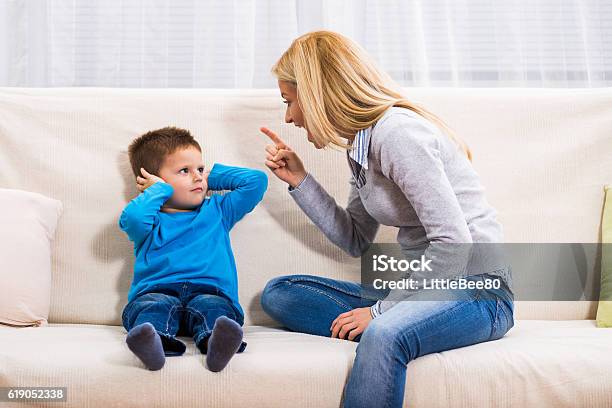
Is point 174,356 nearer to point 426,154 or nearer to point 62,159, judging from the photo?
point 426,154

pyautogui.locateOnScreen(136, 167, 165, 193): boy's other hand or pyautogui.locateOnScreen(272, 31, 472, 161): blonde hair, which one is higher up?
pyautogui.locateOnScreen(272, 31, 472, 161): blonde hair

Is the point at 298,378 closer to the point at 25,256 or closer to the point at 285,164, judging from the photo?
the point at 285,164

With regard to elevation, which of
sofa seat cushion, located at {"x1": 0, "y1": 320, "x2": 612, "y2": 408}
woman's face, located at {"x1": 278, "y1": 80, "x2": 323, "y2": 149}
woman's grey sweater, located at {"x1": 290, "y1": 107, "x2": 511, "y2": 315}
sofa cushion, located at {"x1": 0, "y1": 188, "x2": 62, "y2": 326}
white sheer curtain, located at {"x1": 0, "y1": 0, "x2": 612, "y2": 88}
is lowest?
sofa seat cushion, located at {"x1": 0, "y1": 320, "x2": 612, "y2": 408}

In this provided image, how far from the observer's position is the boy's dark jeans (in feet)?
4.49

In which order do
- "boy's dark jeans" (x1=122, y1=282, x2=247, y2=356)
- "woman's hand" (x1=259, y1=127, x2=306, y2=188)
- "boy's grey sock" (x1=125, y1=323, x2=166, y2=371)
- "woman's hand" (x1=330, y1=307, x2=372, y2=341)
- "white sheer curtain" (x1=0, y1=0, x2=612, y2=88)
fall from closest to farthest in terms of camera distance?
"boy's grey sock" (x1=125, y1=323, x2=166, y2=371) → "boy's dark jeans" (x1=122, y1=282, x2=247, y2=356) → "woman's hand" (x1=330, y1=307, x2=372, y2=341) → "woman's hand" (x1=259, y1=127, x2=306, y2=188) → "white sheer curtain" (x1=0, y1=0, x2=612, y2=88)

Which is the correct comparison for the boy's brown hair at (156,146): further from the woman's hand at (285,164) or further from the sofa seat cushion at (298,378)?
the sofa seat cushion at (298,378)

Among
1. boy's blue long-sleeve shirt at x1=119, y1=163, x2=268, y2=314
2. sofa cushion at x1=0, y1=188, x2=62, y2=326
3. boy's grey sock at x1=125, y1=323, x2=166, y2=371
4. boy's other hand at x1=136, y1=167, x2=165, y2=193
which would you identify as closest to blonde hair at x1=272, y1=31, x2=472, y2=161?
boy's blue long-sleeve shirt at x1=119, y1=163, x2=268, y2=314

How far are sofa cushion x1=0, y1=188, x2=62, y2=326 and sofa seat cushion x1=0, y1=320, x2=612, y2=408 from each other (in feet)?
1.01

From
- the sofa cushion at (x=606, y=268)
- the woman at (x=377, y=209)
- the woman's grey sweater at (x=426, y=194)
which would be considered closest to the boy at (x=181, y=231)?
the woman at (x=377, y=209)

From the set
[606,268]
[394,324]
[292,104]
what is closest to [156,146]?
[292,104]

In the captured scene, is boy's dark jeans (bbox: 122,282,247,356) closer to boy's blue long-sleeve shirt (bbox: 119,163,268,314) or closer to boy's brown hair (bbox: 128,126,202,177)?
boy's blue long-sleeve shirt (bbox: 119,163,268,314)

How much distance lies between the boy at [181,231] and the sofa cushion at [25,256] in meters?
0.22

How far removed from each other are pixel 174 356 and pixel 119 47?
4.37ft

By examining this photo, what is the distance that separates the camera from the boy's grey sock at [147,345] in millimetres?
1226
